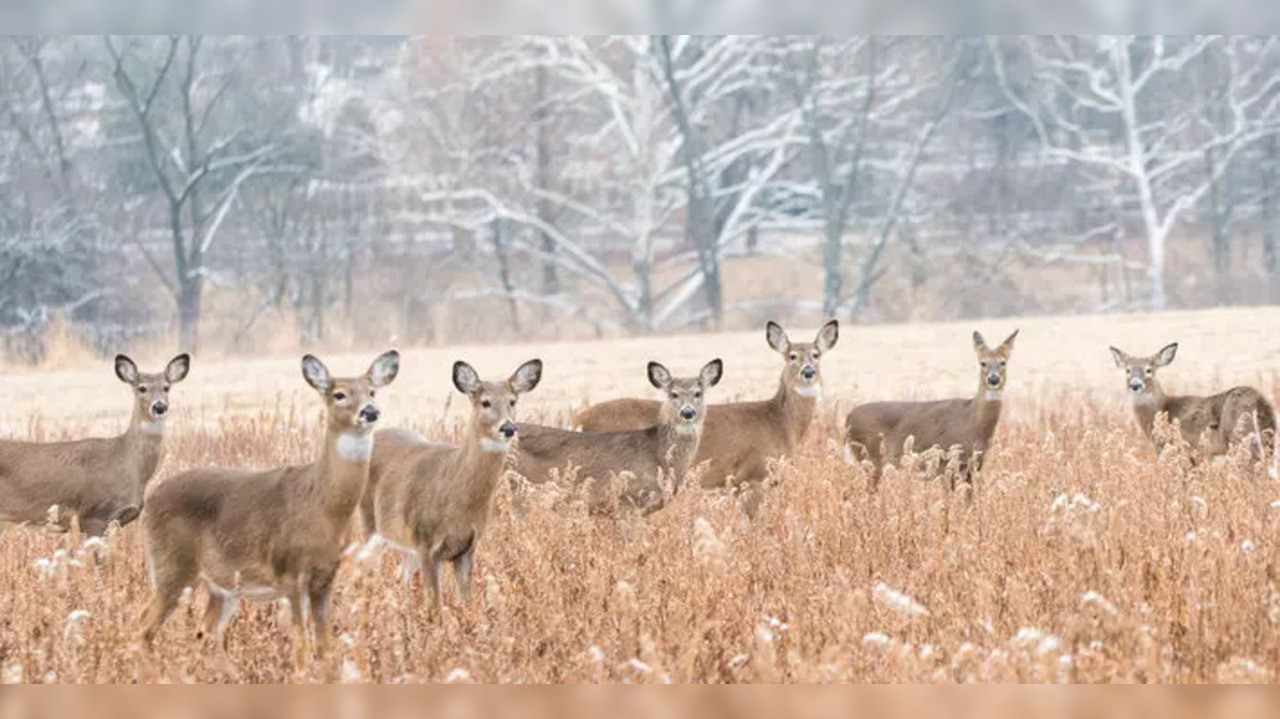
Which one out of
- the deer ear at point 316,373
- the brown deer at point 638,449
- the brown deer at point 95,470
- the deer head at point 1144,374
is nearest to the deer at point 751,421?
the brown deer at point 638,449

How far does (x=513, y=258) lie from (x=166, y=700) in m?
46.4

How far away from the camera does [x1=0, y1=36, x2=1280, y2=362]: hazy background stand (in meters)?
43.5

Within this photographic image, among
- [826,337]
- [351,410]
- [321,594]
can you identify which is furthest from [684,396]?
[321,594]

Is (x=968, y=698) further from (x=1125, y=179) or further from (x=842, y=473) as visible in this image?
(x=1125, y=179)

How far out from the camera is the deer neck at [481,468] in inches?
306

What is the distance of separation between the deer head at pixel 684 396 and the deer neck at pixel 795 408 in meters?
1.43

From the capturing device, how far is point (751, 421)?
1132 cm

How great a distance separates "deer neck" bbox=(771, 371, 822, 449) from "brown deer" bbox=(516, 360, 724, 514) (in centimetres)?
157

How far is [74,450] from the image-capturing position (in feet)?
33.2

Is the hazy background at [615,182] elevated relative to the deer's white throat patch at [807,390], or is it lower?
elevated

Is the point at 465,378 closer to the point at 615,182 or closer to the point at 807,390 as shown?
the point at 807,390

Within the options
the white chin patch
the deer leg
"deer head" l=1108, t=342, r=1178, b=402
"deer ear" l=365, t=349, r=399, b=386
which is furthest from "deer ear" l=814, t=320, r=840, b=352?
the deer leg

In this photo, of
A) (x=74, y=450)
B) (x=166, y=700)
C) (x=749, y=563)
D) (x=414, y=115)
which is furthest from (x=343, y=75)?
(x=166, y=700)

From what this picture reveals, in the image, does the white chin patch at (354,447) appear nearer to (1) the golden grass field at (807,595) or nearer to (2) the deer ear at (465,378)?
(1) the golden grass field at (807,595)
